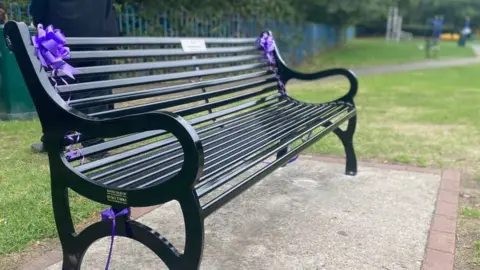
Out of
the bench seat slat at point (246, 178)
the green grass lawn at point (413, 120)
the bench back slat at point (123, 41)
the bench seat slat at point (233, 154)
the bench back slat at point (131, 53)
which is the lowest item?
the green grass lawn at point (413, 120)

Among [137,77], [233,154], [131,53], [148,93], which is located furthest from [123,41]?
[233,154]

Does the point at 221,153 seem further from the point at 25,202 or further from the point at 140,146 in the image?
the point at 25,202

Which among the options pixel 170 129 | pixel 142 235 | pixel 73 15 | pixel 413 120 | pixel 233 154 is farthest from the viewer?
pixel 413 120

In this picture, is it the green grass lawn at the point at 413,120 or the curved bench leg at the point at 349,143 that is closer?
the curved bench leg at the point at 349,143

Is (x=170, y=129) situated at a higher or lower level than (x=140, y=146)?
higher

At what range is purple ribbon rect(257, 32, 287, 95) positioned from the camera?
4.54m

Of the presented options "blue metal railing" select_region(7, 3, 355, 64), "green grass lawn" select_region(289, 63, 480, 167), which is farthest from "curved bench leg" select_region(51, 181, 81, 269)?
"blue metal railing" select_region(7, 3, 355, 64)

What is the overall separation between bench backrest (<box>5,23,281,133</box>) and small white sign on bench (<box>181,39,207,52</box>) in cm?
3

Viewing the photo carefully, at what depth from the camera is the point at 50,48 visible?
2.14 meters

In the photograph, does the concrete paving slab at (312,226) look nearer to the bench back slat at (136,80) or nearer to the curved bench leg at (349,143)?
the curved bench leg at (349,143)

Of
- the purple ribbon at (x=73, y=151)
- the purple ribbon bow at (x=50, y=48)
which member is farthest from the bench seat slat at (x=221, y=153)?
the purple ribbon bow at (x=50, y=48)

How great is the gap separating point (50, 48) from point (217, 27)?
10275 mm

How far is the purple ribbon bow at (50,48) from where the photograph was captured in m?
2.13

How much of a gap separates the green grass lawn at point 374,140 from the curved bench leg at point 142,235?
2.09 feet
